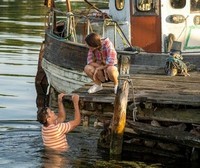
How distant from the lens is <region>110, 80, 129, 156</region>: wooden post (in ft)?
39.0

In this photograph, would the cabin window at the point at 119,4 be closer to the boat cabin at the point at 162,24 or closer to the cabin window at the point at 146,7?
the boat cabin at the point at 162,24

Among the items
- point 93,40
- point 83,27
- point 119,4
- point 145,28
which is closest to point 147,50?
point 145,28

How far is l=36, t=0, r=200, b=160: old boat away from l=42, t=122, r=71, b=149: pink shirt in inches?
29.8

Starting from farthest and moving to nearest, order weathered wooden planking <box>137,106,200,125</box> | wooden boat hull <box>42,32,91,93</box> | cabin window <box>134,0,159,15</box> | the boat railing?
wooden boat hull <box>42,32,91,93</box>, cabin window <box>134,0,159,15</box>, the boat railing, weathered wooden planking <box>137,106,200,125</box>

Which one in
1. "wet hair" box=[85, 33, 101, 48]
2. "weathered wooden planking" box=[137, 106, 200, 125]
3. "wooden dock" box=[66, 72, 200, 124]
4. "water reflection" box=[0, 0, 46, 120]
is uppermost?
"wet hair" box=[85, 33, 101, 48]

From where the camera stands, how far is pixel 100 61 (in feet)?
43.6

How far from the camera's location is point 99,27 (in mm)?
19031

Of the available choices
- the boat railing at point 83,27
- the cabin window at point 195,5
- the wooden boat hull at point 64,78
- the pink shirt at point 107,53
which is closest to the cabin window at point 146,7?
the boat railing at point 83,27

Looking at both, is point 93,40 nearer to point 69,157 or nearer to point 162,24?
point 69,157

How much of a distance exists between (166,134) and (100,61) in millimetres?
2138

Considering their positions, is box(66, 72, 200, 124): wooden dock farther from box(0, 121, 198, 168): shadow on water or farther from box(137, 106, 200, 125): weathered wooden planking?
box(0, 121, 198, 168): shadow on water

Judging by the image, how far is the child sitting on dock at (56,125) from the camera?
1242cm

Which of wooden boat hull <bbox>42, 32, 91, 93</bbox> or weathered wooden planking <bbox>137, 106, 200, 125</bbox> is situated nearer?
weathered wooden planking <bbox>137, 106, 200, 125</bbox>

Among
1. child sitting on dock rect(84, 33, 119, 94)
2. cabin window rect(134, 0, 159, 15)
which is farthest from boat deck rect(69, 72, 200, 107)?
cabin window rect(134, 0, 159, 15)
